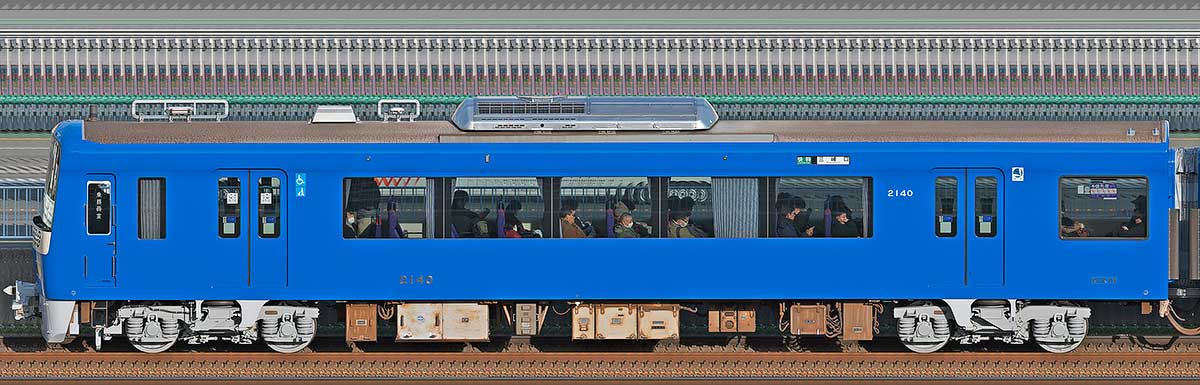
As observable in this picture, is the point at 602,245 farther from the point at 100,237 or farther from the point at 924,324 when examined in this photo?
the point at 100,237

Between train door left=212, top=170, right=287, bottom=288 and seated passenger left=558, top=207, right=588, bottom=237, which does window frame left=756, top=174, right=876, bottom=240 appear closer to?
seated passenger left=558, top=207, right=588, bottom=237

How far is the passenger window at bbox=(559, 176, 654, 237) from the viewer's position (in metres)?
19.6

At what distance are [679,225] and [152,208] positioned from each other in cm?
566

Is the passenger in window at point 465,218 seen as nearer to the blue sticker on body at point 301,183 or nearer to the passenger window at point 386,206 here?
the passenger window at point 386,206

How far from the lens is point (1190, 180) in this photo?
829 inches

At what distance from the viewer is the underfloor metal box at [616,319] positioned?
800 inches

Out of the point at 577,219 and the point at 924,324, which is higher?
the point at 577,219

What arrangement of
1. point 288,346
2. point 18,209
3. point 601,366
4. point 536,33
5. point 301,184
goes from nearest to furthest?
point 301,184 → point 601,366 → point 288,346 → point 18,209 → point 536,33

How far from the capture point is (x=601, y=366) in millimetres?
20234

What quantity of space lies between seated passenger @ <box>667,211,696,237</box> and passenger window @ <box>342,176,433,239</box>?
259 centimetres

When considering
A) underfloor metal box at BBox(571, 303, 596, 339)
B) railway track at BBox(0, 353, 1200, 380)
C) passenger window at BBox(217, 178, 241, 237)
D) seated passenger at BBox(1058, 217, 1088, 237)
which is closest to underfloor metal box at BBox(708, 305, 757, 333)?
railway track at BBox(0, 353, 1200, 380)

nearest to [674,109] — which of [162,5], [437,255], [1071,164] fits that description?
[437,255]

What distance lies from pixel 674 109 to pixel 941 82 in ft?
24.9

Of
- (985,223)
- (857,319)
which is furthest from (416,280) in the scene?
(985,223)
